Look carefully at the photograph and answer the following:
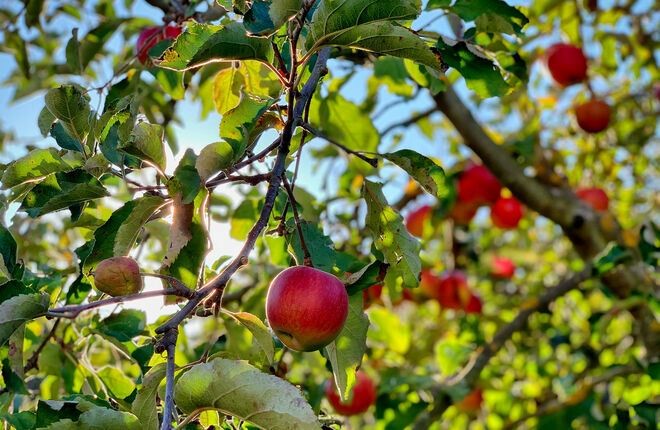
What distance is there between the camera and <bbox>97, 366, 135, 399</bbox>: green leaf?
4.08ft

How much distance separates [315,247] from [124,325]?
419mm

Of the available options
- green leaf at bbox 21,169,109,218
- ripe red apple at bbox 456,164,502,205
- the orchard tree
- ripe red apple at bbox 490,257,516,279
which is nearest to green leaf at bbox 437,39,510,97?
the orchard tree

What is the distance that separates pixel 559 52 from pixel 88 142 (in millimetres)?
2158

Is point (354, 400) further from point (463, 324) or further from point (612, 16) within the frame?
point (612, 16)

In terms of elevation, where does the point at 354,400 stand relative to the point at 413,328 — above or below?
above

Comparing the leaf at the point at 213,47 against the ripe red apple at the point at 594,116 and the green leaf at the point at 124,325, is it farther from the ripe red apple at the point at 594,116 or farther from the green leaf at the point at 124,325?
the ripe red apple at the point at 594,116

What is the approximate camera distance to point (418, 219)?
2.79m

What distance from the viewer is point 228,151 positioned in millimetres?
807

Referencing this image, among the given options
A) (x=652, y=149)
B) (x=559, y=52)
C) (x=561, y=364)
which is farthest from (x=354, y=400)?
(x=652, y=149)

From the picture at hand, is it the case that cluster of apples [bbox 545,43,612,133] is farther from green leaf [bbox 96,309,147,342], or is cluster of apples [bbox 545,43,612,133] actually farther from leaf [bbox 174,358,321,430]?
leaf [bbox 174,358,321,430]

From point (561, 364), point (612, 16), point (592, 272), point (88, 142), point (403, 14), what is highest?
point (403, 14)

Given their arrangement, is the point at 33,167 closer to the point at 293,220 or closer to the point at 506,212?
the point at 293,220

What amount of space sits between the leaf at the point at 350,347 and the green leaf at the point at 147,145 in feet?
1.11

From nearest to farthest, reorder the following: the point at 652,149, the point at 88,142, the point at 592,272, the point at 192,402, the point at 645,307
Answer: the point at 192,402 < the point at 88,142 < the point at 592,272 < the point at 645,307 < the point at 652,149
